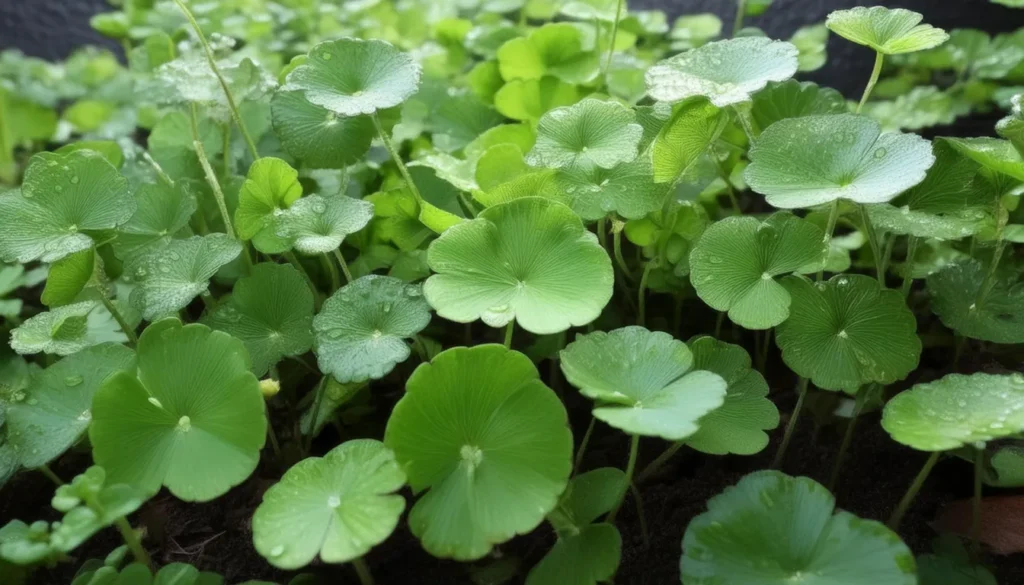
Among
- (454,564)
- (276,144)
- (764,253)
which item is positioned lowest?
(454,564)

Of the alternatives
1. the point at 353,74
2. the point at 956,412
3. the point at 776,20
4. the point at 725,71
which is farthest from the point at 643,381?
the point at 776,20

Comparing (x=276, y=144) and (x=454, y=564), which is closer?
(x=454, y=564)

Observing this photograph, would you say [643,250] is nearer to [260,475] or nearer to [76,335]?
[260,475]

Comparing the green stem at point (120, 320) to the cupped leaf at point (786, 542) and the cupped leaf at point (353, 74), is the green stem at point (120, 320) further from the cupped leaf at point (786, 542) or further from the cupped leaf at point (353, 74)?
the cupped leaf at point (786, 542)

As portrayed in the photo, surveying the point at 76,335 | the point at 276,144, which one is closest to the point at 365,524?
the point at 76,335

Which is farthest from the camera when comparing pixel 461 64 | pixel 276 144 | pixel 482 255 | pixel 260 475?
pixel 461 64

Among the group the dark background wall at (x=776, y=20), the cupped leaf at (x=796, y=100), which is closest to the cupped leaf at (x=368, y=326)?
the cupped leaf at (x=796, y=100)

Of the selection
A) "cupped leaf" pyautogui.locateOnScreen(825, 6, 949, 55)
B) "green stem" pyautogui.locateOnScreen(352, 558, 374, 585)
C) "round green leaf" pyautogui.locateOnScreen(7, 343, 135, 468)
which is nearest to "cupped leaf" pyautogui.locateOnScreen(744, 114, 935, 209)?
"cupped leaf" pyautogui.locateOnScreen(825, 6, 949, 55)

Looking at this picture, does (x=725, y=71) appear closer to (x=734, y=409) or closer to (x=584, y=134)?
(x=584, y=134)
